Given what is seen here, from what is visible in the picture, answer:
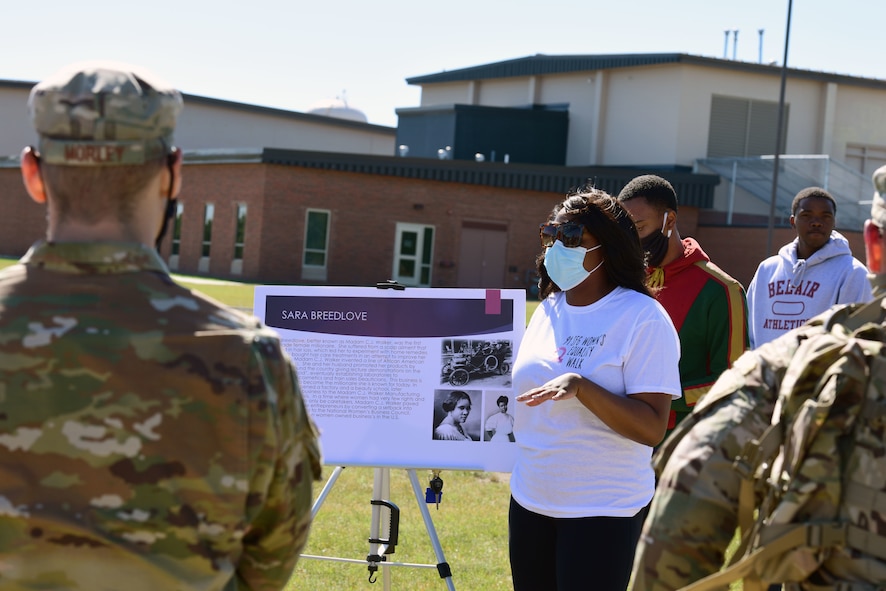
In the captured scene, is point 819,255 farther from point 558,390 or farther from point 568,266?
point 558,390

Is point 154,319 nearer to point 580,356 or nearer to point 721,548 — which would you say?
point 721,548

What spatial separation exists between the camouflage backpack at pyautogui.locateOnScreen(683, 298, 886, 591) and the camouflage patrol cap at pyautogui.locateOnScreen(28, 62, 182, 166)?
4.83 feet

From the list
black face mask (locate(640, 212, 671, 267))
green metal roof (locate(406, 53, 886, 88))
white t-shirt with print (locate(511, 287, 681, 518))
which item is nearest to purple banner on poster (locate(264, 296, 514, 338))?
black face mask (locate(640, 212, 671, 267))

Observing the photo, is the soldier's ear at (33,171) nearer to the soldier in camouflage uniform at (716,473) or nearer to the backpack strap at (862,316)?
the soldier in camouflage uniform at (716,473)

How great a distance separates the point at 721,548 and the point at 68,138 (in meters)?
1.66

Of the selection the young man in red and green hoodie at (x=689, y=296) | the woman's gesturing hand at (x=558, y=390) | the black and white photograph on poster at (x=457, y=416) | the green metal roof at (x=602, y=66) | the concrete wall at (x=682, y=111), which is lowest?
the black and white photograph on poster at (x=457, y=416)

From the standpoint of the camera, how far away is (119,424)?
7.23 ft

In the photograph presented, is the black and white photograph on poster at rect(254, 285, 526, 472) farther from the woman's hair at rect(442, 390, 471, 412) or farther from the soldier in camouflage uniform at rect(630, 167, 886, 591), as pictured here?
the soldier in camouflage uniform at rect(630, 167, 886, 591)

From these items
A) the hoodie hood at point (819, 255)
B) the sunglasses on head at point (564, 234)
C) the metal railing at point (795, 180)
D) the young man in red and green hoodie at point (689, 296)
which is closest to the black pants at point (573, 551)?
the sunglasses on head at point (564, 234)

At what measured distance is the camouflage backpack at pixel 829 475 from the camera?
7.20 ft

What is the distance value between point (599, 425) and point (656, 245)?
1.59m

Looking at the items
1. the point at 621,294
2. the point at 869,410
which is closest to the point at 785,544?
the point at 869,410

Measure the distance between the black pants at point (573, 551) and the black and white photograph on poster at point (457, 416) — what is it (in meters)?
1.46

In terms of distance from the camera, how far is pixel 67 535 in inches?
86.2
